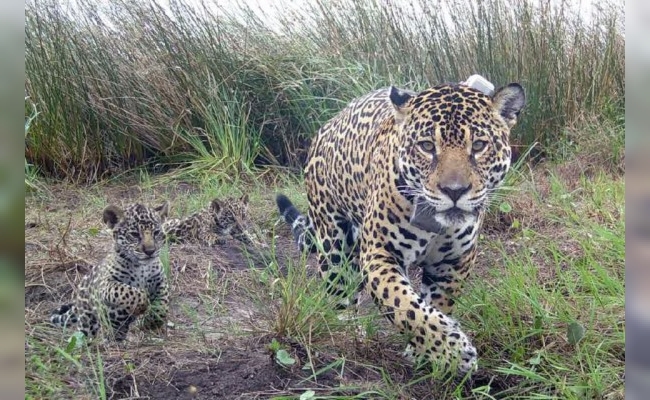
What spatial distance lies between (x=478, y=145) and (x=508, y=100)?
254mm

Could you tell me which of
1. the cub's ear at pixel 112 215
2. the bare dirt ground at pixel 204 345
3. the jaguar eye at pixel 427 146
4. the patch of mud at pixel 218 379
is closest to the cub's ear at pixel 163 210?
the cub's ear at pixel 112 215

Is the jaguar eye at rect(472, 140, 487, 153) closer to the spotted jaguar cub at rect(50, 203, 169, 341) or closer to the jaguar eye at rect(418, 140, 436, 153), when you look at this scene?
the jaguar eye at rect(418, 140, 436, 153)

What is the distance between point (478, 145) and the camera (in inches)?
112

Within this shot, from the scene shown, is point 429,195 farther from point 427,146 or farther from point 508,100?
point 508,100

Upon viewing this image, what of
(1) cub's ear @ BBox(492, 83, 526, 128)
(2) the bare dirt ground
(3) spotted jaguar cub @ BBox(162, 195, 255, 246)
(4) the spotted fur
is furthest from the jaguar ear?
(3) spotted jaguar cub @ BBox(162, 195, 255, 246)

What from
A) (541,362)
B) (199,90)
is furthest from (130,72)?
(541,362)

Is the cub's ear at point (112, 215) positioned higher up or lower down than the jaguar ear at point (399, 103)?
lower down

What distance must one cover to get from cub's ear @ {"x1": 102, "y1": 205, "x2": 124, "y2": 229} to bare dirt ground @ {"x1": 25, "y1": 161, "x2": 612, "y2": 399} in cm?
42

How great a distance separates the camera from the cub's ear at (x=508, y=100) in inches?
116

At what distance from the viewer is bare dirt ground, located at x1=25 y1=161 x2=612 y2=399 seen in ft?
8.73

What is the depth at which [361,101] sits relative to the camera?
13.0ft

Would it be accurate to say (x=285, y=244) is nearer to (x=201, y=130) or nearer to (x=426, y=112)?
(x=201, y=130)

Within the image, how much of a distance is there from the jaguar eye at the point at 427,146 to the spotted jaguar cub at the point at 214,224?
170 cm

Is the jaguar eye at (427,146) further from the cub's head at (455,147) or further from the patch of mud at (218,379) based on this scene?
the patch of mud at (218,379)
